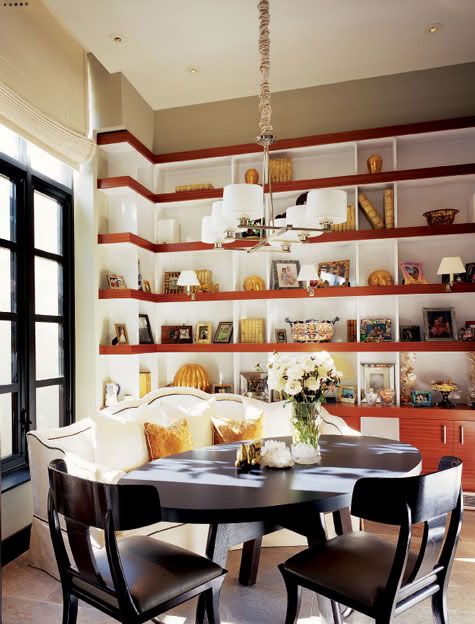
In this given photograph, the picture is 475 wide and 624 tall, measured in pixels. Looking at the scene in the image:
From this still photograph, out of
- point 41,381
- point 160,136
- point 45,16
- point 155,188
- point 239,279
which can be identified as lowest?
point 41,381

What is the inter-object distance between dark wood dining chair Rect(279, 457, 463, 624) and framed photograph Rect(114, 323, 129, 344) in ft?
9.15

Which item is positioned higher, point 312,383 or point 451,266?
point 451,266

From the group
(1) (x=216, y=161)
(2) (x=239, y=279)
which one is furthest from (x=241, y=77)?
(2) (x=239, y=279)

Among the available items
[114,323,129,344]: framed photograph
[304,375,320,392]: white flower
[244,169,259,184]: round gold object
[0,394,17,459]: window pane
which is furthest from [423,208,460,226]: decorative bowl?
[0,394,17,459]: window pane

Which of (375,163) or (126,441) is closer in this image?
(126,441)

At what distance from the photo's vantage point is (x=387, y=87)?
4469mm

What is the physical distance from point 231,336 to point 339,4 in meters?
2.79

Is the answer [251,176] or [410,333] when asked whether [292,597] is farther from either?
[251,176]

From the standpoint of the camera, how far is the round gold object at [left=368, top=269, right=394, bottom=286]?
4.36 metres

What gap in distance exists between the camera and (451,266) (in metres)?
4.03

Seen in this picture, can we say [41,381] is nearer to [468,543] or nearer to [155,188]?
[155,188]

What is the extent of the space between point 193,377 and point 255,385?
59 centimetres

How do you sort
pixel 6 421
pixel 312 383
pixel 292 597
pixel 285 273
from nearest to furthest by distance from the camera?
1. pixel 292 597
2. pixel 312 383
3. pixel 6 421
4. pixel 285 273

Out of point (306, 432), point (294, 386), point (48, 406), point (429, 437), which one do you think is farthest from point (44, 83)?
point (429, 437)
